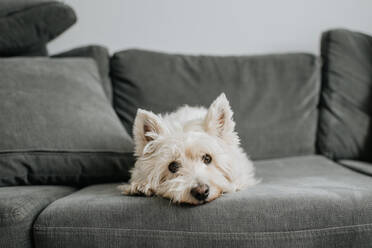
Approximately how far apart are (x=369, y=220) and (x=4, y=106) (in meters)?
1.77

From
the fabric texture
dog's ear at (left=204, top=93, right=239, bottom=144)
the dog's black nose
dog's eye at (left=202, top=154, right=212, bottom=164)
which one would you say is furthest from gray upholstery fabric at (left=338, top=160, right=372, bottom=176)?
the fabric texture

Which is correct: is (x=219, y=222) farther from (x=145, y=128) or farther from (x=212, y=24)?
(x=212, y=24)

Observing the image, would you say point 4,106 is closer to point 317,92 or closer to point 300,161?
point 300,161

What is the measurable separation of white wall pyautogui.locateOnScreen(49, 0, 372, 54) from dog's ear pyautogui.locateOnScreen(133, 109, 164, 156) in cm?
148

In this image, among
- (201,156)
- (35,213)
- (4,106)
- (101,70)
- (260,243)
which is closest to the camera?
(260,243)

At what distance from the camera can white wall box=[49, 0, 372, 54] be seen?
276 cm

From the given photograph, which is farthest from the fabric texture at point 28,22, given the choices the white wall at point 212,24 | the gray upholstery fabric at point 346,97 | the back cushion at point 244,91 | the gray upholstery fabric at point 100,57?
the gray upholstery fabric at point 346,97

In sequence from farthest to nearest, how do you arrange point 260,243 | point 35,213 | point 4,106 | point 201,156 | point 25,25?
point 25,25, point 4,106, point 201,156, point 35,213, point 260,243

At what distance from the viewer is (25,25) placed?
2.04m

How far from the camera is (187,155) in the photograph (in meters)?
1.44

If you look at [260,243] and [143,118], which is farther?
[143,118]

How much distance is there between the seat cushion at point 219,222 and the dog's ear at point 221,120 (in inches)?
14.6

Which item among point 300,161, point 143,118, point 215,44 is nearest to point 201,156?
point 143,118

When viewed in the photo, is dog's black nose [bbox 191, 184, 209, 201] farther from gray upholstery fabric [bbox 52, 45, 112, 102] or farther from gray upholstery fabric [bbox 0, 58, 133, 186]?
gray upholstery fabric [bbox 52, 45, 112, 102]
